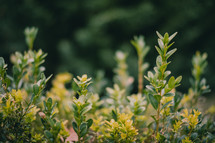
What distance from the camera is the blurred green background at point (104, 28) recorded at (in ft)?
10.0

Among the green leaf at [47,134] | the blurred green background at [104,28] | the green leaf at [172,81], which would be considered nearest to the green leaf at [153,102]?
the green leaf at [172,81]

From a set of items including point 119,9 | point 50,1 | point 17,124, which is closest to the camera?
point 17,124

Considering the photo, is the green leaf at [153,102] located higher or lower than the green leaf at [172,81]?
lower

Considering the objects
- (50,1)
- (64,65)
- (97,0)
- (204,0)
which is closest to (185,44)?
(204,0)

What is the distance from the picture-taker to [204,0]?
8.32ft

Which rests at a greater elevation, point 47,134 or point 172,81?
point 172,81

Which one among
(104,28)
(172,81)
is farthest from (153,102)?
(104,28)

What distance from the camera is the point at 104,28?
3.18 meters

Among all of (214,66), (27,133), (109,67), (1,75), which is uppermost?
(109,67)

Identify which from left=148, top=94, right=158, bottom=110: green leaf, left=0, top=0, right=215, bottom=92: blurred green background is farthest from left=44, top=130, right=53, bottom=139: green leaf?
left=0, top=0, right=215, bottom=92: blurred green background

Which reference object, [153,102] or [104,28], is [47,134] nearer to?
[153,102]

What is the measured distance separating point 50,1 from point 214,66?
9.36 ft

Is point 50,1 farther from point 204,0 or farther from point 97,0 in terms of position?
point 204,0

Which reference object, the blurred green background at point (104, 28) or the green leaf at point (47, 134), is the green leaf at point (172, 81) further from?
the blurred green background at point (104, 28)
